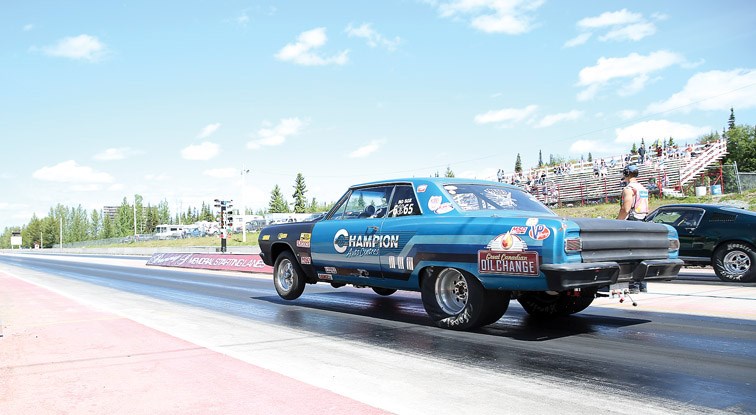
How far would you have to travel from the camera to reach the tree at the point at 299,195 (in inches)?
4358

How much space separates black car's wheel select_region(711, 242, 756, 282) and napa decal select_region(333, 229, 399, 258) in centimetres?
839

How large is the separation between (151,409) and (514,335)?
3999 millimetres

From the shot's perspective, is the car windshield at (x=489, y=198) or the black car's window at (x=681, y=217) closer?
the car windshield at (x=489, y=198)

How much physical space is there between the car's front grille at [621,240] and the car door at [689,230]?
21.7 feet

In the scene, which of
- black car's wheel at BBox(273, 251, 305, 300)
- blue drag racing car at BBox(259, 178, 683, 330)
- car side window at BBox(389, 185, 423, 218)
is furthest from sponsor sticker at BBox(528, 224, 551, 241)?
black car's wheel at BBox(273, 251, 305, 300)

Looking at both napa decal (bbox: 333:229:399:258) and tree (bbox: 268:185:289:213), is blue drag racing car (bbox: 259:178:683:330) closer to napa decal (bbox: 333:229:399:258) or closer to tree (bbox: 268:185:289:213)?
napa decal (bbox: 333:229:399:258)

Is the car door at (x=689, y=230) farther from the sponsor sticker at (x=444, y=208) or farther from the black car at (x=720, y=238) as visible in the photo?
the sponsor sticker at (x=444, y=208)

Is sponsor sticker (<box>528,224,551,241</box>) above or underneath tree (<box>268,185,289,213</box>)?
underneath

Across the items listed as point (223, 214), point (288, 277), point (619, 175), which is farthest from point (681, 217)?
point (223, 214)

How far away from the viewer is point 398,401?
406cm

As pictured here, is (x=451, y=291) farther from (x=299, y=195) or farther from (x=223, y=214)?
(x=299, y=195)

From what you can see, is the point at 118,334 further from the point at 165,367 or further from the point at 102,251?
the point at 102,251

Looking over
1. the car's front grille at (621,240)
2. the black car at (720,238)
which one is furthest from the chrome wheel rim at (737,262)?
the car's front grille at (621,240)

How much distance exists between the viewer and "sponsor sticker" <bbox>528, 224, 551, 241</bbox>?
5.75 meters
